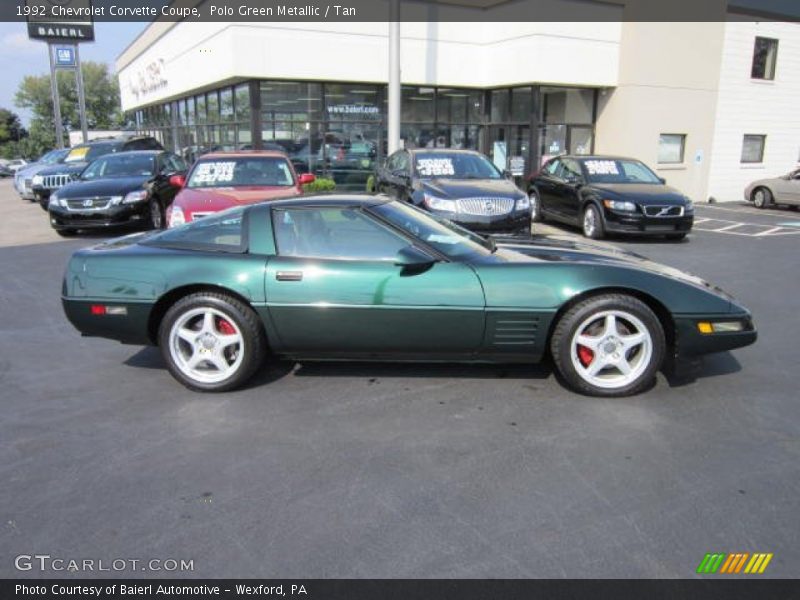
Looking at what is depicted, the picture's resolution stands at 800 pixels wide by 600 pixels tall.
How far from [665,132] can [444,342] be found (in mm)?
17234

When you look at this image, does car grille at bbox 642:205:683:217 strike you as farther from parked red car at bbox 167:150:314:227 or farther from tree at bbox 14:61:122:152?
tree at bbox 14:61:122:152

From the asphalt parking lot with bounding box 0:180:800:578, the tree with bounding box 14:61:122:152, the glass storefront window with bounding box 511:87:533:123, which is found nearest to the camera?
the asphalt parking lot with bounding box 0:180:800:578

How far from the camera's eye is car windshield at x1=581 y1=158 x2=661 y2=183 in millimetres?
11859

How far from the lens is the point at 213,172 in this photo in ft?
30.4

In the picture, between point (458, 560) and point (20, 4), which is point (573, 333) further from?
point (20, 4)

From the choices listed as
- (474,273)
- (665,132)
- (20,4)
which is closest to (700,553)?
(474,273)

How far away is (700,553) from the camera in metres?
2.60

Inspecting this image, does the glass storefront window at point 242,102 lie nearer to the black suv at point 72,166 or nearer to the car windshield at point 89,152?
the black suv at point 72,166

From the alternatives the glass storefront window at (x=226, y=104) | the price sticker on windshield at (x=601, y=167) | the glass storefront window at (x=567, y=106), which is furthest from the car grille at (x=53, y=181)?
the glass storefront window at (x=567, y=106)

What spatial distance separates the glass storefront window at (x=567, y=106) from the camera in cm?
1852

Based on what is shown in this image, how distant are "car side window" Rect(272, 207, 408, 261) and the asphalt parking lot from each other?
0.91 metres

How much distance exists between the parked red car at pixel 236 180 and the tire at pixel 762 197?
14216 mm
